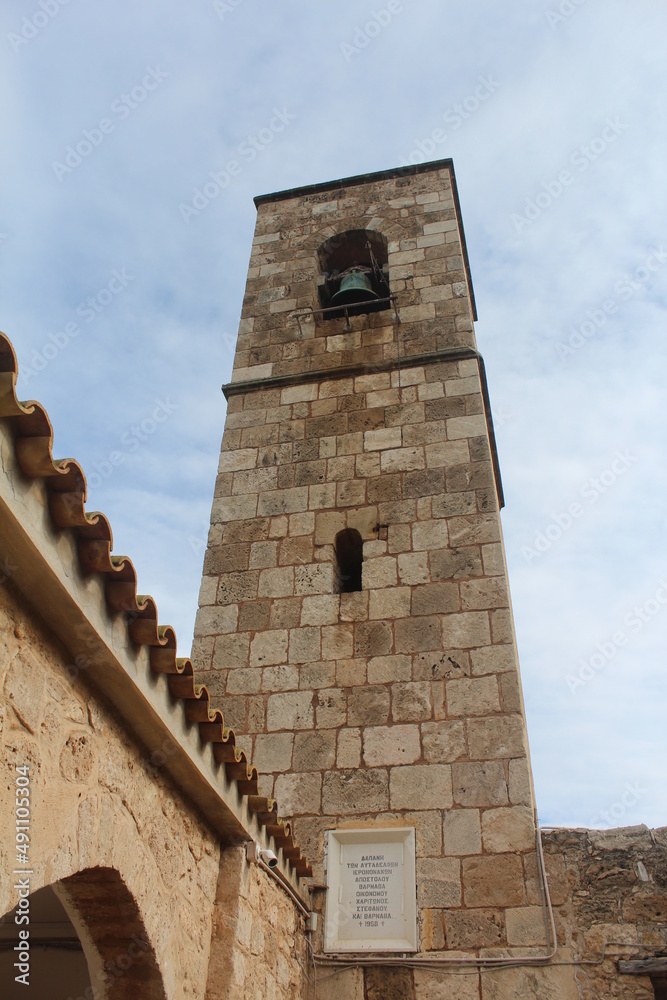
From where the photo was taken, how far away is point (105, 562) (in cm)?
235

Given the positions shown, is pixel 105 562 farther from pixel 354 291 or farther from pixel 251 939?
pixel 354 291

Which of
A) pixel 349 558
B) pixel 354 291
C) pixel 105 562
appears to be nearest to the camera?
pixel 105 562

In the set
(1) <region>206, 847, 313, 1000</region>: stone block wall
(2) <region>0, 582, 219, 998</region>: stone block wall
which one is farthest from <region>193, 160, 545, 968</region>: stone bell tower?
(2) <region>0, 582, 219, 998</region>: stone block wall

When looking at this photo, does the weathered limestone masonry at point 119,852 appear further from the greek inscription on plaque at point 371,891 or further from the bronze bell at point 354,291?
the bronze bell at point 354,291

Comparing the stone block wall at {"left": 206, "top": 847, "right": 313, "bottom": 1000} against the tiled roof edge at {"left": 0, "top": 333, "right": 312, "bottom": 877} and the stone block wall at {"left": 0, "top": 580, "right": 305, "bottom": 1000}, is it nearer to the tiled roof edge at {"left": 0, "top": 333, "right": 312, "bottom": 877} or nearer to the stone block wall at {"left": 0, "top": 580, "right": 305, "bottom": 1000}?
the stone block wall at {"left": 0, "top": 580, "right": 305, "bottom": 1000}

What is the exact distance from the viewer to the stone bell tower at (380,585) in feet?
14.6

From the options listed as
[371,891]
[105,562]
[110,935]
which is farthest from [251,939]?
[105,562]

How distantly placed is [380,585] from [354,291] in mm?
3114

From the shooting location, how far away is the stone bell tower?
4.46 meters

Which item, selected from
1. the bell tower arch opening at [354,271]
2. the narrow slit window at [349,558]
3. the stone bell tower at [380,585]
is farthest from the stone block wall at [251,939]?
the bell tower arch opening at [354,271]

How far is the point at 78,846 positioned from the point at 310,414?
462cm

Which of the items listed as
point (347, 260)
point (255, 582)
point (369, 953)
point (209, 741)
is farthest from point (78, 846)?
point (347, 260)

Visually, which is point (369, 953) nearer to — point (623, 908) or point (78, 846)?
point (623, 908)

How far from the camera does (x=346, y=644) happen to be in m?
5.23
